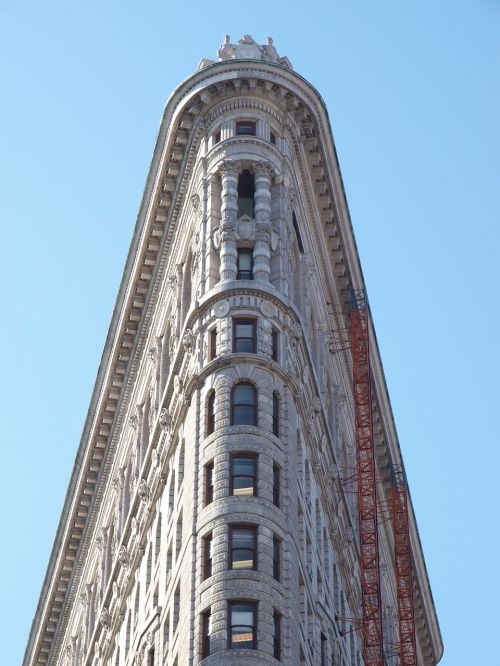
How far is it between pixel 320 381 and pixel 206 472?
61.7ft

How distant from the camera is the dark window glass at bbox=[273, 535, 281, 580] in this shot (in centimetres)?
8238

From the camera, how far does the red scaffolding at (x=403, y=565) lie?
12756cm

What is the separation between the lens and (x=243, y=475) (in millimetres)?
84812

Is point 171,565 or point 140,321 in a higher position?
point 140,321

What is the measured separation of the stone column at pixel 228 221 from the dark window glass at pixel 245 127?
317 centimetres

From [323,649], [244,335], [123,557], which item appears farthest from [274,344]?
[123,557]

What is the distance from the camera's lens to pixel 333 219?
109562 mm

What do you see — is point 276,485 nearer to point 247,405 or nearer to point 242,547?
point 247,405

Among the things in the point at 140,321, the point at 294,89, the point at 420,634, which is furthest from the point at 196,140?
the point at 420,634

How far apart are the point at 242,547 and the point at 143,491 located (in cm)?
1893

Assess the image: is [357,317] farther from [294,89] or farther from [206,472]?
[206,472]

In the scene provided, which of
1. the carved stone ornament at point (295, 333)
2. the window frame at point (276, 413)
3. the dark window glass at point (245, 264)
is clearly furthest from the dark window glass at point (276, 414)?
the dark window glass at point (245, 264)

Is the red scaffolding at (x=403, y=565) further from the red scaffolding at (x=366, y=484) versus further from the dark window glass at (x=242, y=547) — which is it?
the dark window glass at (x=242, y=547)

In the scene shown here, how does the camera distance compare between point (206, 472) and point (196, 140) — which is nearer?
point (206, 472)
